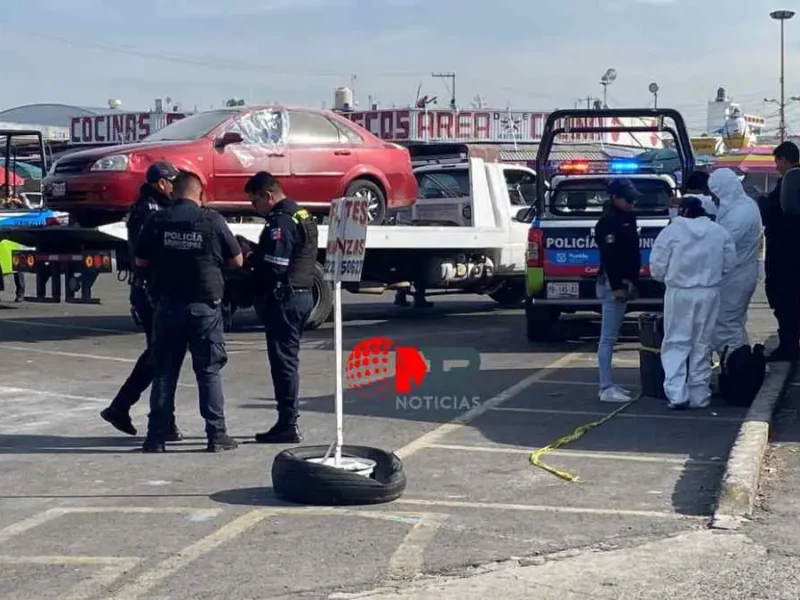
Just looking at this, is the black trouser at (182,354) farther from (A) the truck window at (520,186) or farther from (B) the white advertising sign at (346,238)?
(A) the truck window at (520,186)

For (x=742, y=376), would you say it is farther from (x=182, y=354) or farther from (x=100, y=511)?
(x=100, y=511)

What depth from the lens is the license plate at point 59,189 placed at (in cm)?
1362

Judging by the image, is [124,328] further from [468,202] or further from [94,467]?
[94,467]

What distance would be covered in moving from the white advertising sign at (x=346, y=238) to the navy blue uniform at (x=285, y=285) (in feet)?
3.46

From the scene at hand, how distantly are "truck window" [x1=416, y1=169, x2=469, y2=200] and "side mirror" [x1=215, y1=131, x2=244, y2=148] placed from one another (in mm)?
4172

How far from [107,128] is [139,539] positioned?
38402 mm

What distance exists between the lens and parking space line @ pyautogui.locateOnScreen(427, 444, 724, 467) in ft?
26.6

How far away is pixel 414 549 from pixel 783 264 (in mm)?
6706

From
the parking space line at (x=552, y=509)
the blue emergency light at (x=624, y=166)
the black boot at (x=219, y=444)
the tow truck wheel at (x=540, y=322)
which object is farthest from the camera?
the blue emergency light at (x=624, y=166)

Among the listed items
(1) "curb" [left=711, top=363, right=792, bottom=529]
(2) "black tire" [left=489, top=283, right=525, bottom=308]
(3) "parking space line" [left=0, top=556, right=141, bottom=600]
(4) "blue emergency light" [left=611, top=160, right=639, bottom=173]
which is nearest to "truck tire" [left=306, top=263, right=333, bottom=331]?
(4) "blue emergency light" [left=611, top=160, right=639, bottom=173]

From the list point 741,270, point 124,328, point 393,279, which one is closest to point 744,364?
point 741,270

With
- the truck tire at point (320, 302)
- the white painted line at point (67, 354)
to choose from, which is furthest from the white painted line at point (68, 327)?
the truck tire at point (320, 302)

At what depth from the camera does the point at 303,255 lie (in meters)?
8.66

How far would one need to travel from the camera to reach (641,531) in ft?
21.1
